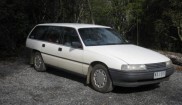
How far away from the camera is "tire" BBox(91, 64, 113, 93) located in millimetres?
7090

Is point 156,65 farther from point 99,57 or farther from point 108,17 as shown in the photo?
point 108,17

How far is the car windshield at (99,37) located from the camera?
7.93m

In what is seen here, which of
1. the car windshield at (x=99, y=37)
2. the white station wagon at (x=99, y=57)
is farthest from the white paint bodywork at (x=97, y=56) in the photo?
the car windshield at (x=99, y=37)

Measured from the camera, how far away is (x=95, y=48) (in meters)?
7.51

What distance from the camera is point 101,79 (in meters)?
7.25

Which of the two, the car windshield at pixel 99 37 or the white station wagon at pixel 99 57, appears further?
the car windshield at pixel 99 37

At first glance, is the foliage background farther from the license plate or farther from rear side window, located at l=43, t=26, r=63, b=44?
the license plate

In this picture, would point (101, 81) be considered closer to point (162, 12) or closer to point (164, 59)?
point (164, 59)

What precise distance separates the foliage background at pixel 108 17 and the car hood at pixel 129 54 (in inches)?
223

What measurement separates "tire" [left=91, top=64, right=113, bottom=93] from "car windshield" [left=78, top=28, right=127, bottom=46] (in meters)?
0.78

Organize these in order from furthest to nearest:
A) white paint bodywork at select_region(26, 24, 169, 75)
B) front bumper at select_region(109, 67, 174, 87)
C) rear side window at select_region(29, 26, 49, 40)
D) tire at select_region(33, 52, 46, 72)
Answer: rear side window at select_region(29, 26, 49, 40)
tire at select_region(33, 52, 46, 72)
white paint bodywork at select_region(26, 24, 169, 75)
front bumper at select_region(109, 67, 174, 87)

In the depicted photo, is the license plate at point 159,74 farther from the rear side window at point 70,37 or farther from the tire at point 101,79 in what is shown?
the rear side window at point 70,37

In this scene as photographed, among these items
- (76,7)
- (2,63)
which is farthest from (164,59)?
(76,7)

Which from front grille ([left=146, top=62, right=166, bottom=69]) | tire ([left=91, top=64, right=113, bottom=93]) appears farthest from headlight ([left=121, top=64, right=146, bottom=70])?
tire ([left=91, top=64, right=113, bottom=93])
